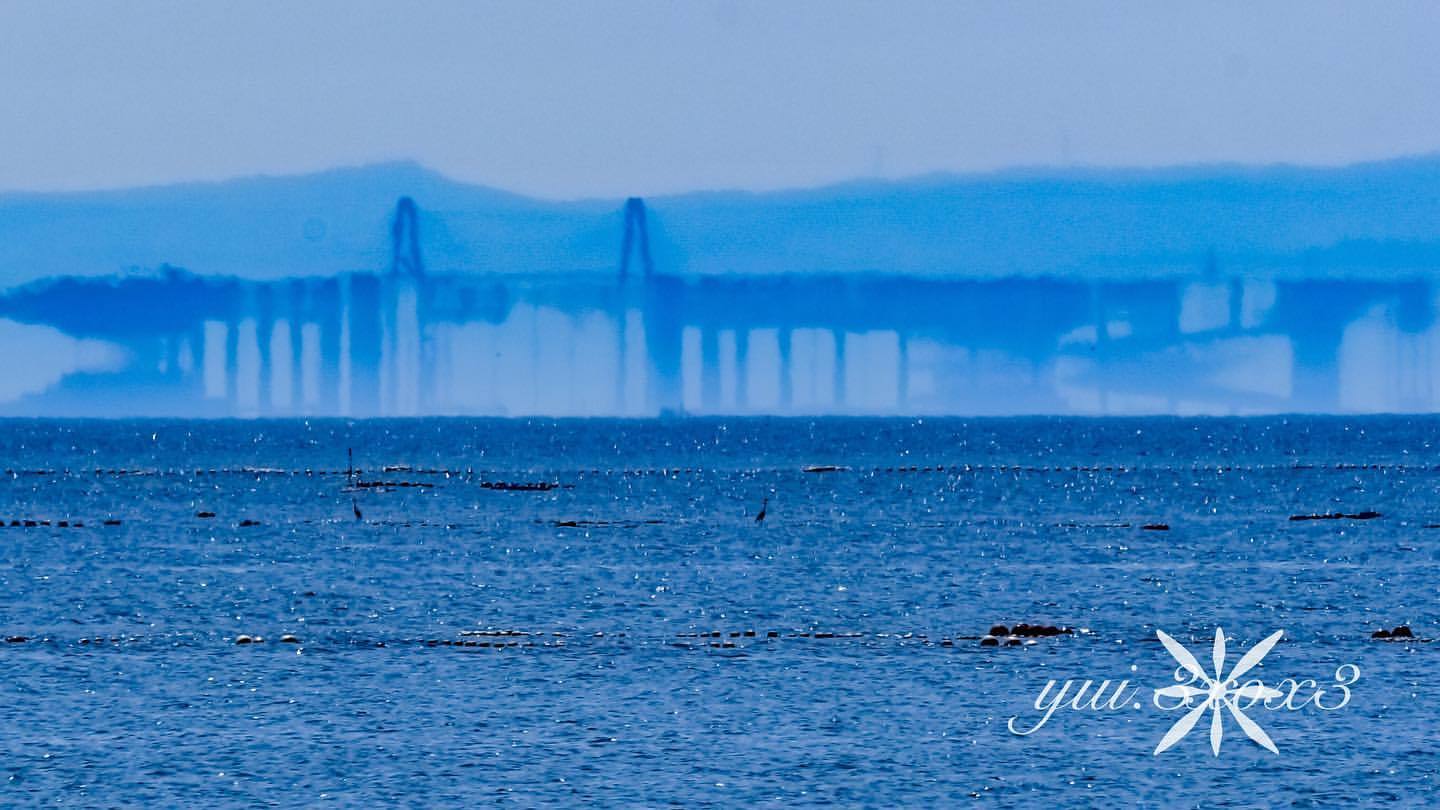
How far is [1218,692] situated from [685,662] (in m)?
14.5

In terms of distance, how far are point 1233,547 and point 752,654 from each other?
50715 millimetres

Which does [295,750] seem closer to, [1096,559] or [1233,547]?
[1096,559]

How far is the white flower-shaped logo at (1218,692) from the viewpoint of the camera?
44.4 metres

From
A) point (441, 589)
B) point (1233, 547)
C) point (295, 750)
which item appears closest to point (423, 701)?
point (295, 750)

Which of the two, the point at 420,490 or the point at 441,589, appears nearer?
the point at 441,589

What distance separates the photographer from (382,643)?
2436 inches

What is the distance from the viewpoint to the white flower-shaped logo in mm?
44378

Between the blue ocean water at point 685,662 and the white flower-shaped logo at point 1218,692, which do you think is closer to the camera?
the blue ocean water at point 685,662

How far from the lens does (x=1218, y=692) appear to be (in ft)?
168

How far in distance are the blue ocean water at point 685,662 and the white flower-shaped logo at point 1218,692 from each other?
44 centimetres

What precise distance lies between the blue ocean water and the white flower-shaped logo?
44cm

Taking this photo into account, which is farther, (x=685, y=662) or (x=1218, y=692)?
(x=685, y=662)

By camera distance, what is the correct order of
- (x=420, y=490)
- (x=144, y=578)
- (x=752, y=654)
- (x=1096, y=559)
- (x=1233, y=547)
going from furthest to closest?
(x=420, y=490)
(x=1233, y=547)
(x=1096, y=559)
(x=144, y=578)
(x=752, y=654)

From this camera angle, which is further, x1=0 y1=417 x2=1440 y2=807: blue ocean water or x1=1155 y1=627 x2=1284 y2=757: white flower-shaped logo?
x1=1155 y1=627 x2=1284 y2=757: white flower-shaped logo
